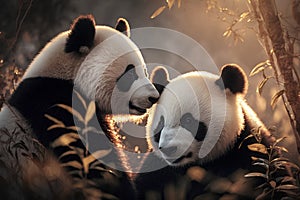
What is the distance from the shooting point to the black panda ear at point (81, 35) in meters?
2.78

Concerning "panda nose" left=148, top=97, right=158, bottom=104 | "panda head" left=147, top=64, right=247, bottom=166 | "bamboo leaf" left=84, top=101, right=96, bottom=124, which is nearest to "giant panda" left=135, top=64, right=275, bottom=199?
"panda head" left=147, top=64, right=247, bottom=166

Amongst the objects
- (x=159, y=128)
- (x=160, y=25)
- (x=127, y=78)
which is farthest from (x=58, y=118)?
(x=160, y=25)

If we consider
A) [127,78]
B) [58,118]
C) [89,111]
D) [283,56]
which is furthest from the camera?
[127,78]

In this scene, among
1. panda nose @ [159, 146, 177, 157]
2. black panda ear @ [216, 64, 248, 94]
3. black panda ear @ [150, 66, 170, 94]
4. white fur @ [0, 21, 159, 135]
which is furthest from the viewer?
black panda ear @ [150, 66, 170, 94]

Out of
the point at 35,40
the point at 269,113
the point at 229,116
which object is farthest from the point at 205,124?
the point at 35,40

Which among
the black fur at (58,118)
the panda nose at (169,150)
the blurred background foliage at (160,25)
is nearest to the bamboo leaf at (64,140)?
the black fur at (58,118)

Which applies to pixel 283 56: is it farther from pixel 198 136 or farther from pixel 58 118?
pixel 58 118

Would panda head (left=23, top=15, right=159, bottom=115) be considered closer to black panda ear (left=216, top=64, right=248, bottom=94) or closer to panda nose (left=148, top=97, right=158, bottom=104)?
panda nose (left=148, top=97, right=158, bottom=104)

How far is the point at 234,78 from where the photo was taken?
2.96 metres

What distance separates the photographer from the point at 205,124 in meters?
2.91

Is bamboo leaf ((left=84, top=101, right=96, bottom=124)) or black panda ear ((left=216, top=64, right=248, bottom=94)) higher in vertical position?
bamboo leaf ((left=84, top=101, right=96, bottom=124))

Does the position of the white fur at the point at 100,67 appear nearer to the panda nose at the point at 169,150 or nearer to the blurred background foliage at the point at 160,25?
the panda nose at the point at 169,150

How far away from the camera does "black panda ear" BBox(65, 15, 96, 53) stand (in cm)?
278

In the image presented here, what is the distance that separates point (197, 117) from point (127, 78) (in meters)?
0.45
